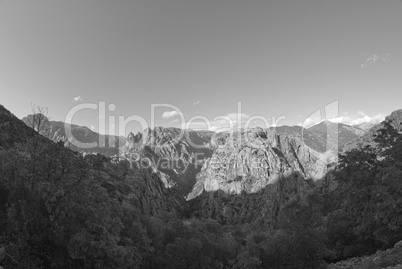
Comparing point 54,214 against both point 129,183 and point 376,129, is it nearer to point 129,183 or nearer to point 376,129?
point 376,129

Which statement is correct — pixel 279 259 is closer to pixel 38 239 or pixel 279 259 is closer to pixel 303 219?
pixel 303 219

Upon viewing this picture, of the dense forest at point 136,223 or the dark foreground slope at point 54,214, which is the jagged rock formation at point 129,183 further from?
the dark foreground slope at point 54,214

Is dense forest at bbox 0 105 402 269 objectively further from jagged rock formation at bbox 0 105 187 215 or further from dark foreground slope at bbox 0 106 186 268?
jagged rock formation at bbox 0 105 187 215

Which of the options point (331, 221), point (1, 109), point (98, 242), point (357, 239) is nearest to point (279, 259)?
point (357, 239)

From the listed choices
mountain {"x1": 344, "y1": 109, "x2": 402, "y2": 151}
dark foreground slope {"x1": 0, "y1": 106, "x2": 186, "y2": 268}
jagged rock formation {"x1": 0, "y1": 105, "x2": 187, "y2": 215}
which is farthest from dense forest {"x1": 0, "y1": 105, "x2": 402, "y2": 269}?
jagged rock formation {"x1": 0, "y1": 105, "x2": 187, "y2": 215}

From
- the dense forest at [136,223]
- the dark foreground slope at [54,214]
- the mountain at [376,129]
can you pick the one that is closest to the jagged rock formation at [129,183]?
the dense forest at [136,223]

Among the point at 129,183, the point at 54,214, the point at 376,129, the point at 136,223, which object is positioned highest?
the point at 376,129

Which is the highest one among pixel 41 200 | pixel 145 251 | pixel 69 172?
pixel 69 172

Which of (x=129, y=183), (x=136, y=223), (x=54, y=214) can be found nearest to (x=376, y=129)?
(x=136, y=223)
